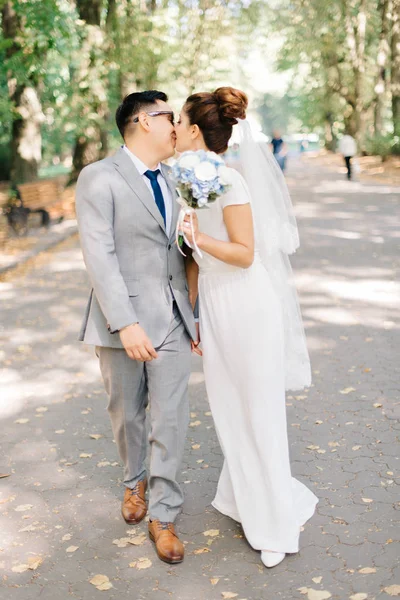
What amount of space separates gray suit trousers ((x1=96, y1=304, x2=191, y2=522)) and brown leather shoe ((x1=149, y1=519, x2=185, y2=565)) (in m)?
0.05

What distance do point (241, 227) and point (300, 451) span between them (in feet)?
7.01

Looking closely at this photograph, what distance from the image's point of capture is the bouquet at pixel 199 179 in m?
3.52

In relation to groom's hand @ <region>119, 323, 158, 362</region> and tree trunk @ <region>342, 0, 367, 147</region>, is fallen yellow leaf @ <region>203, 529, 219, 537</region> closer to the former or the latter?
groom's hand @ <region>119, 323, 158, 362</region>

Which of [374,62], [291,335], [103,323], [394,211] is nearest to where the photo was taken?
[103,323]

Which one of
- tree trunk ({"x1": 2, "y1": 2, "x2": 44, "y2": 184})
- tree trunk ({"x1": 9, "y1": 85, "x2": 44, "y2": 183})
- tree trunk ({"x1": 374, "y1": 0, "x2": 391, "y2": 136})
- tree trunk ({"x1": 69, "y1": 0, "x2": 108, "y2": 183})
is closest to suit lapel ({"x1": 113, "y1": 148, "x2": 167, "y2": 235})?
tree trunk ({"x1": 69, "y1": 0, "x2": 108, "y2": 183})

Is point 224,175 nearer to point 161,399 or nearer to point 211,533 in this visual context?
A: point 161,399

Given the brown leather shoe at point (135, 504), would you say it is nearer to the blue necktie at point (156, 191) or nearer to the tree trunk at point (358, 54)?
the blue necktie at point (156, 191)

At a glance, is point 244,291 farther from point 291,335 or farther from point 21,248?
point 21,248

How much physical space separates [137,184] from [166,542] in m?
A: 1.85

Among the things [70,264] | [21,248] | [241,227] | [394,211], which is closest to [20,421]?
[241,227]

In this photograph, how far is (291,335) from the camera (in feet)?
14.1

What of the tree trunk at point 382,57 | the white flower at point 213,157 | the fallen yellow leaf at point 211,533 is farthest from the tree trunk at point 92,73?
Answer: the fallen yellow leaf at point 211,533

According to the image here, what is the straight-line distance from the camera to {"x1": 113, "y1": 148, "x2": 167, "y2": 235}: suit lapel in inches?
152

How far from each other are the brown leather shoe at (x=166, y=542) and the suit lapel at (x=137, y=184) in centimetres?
157
